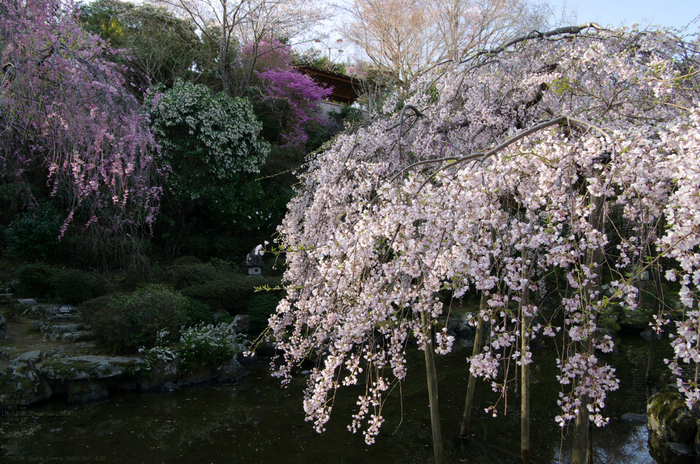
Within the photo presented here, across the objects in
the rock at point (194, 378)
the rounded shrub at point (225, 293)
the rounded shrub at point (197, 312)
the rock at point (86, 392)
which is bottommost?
the rock at point (86, 392)

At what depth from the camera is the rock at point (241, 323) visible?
23.9 feet

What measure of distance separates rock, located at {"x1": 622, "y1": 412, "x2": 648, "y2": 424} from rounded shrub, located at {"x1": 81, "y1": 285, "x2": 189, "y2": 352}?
235 inches

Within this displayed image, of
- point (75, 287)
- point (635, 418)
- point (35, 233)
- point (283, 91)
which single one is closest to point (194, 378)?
point (75, 287)

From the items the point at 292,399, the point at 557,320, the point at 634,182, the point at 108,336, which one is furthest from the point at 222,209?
the point at 634,182

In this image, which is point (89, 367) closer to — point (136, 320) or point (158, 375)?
point (158, 375)

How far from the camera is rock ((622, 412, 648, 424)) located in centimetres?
490

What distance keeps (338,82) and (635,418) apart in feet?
45.8

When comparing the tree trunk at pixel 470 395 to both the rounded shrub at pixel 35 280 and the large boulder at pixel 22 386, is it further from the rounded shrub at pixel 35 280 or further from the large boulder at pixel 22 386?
the rounded shrub at pixel 35 280

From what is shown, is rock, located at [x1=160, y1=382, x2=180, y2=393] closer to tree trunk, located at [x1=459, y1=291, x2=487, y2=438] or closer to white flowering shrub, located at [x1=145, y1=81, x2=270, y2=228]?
tree trunk, located at [x1=459, y1=291, x2=487, y2=438]

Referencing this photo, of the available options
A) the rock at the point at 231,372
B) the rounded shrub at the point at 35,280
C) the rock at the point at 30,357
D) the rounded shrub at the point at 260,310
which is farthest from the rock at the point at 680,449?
the rounded shrub at the point at 35,280

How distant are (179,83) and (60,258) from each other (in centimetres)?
460

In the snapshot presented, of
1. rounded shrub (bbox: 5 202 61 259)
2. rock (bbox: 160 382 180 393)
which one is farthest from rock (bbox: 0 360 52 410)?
rounded shrub (bbox: 5 202 61 259)

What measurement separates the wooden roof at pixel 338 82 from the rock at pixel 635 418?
11.5 meters

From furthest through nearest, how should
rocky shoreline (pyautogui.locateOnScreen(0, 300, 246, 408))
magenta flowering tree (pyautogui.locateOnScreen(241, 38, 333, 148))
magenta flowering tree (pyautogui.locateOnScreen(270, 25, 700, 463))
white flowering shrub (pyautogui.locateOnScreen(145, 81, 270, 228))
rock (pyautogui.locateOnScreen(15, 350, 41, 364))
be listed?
magenta flowering tree (pyautogui.locateOnScreen(241, 38, 333, 148))
white flowering shrub (pyautogui.locateOnScreen(145, 81, 270, 228))
rock (pyautogui.locateOnScreen(15, 350, 41, 364))
rocky shoreline (pyautogui.locateOnScreen(0, 300, 246, 408))
magenta flowering tree (pyautogui.locateOnScreen(270, 25, 700, 463))
